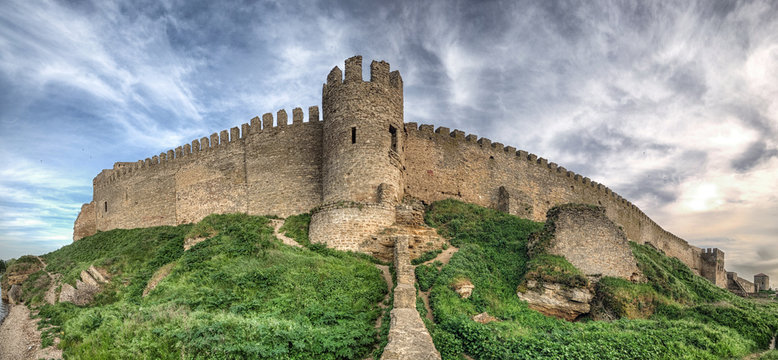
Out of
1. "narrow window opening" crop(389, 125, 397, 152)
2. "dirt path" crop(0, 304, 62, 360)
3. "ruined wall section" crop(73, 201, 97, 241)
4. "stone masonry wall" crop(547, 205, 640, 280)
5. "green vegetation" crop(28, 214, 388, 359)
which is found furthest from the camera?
"ruined wall section" crop(73, 201, 97, 241)

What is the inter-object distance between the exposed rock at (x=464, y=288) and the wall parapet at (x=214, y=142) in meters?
13.6

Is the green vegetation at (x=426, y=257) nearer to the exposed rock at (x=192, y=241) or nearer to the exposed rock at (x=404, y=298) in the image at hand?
the exposed rock at (x=404, y=298)

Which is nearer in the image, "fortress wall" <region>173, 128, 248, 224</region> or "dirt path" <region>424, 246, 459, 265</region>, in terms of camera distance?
"dirt path" <region>424, 246, 459, 265</region>

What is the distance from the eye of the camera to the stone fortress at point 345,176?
17.1 m

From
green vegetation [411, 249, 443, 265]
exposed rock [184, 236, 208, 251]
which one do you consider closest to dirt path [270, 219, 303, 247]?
exposed rock [184, 236, 208, 251]

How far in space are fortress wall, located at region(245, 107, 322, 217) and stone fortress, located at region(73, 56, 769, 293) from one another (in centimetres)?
6

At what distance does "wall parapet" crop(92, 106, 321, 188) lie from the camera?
→ 2272 centimetres

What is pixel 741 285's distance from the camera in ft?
131

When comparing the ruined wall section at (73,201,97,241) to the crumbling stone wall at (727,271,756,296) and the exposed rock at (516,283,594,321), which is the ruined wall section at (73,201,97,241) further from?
the crumbling stone wall at (727,271,756,296)

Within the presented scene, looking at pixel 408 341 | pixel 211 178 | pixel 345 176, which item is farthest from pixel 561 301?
pixel 211 178

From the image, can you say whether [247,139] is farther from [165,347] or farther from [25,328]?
[165,347]

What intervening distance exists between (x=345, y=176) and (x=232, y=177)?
34.3 feet

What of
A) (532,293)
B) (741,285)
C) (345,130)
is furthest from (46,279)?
(741,285)

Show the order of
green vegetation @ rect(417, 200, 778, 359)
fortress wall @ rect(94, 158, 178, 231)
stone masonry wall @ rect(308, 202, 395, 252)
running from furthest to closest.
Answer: fortress wall @ rect(94, 158, 178, 231)
stone masonry wall @ rect(308, 202, 395, 252)
green vegetation @ rect(417, 200, 778, 359)
